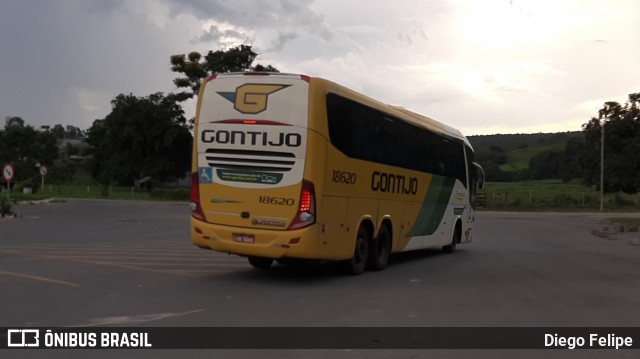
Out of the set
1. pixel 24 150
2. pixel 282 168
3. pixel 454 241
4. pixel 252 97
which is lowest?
pixel 454 241

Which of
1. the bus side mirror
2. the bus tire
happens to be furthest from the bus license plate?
the bus side mirror

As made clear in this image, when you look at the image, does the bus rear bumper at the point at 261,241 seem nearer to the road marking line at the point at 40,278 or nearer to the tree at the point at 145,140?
the road marking line at the point at 40,278

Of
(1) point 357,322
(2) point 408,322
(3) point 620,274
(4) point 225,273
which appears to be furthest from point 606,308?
(4) point 225,273

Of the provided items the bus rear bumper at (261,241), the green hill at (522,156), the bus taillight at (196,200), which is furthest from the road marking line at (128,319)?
the green hill at (522,156)

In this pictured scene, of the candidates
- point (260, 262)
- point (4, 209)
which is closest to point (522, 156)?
point (4, 209)

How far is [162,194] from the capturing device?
2594 inches

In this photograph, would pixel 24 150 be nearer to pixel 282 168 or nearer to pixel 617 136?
pixel 617 136

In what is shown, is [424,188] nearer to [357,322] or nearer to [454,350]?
[357,322]

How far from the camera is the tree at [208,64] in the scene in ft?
219

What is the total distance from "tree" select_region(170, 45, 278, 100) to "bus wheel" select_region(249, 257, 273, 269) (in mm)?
53785

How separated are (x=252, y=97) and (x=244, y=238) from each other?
2.34 m

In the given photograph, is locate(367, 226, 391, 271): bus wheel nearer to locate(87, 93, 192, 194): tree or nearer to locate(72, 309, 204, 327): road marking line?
locate(72, 309, 204, 327): road marking line

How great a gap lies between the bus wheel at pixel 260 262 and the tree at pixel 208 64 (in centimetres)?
5379

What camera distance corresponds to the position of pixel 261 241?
36.6 ft
